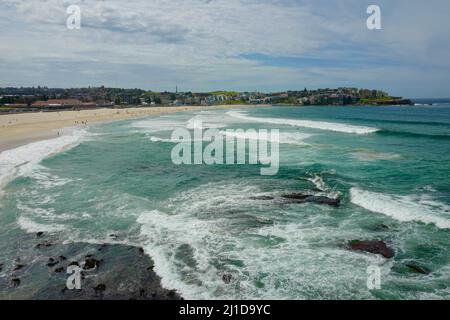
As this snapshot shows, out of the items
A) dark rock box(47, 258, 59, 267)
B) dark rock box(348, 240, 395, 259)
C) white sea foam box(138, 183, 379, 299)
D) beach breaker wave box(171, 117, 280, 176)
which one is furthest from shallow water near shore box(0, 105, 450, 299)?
beach breaker wave box(171, 117, 280, 176)

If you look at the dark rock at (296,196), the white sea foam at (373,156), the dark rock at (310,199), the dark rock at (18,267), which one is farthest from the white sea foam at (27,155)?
the white sea foam at (373,156)

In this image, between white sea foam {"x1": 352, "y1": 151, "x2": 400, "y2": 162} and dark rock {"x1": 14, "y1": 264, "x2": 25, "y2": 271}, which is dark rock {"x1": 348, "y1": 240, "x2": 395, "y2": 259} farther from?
white sea foam {"x1": 352, "y1": 151, "x2": 400, "y2": 162}

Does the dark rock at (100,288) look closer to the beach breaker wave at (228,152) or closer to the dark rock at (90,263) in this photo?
the dark rock at (90,263)

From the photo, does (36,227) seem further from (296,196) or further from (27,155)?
(27,155)

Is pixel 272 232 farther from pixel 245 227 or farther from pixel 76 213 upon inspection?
pixel 76 213
